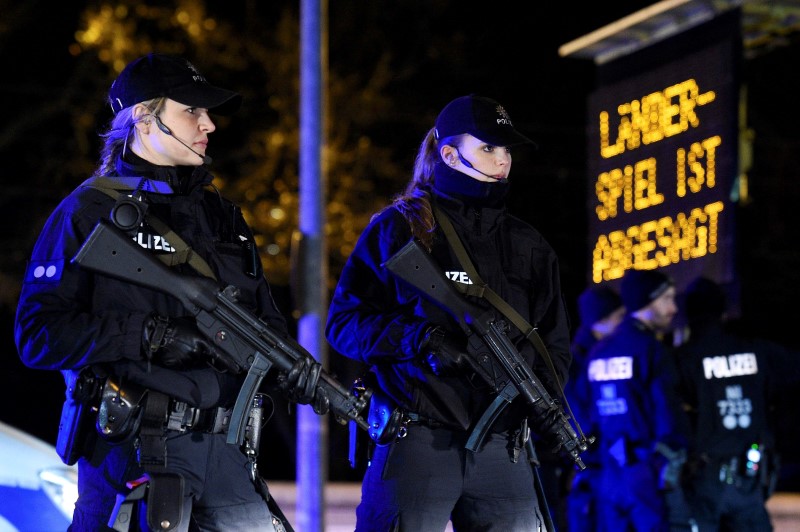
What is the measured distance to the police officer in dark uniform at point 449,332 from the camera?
5094mm

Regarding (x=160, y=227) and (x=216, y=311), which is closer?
(x=216, y=311)

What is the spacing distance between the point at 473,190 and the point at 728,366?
4291mm

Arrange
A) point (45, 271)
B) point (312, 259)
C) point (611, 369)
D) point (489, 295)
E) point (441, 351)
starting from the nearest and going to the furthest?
point (45, 271) < point (441, 351) < point (489, 295) < point (312, 259) < point (611, 369)

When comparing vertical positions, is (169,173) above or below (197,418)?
above

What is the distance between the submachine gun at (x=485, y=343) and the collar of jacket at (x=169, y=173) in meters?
0.81

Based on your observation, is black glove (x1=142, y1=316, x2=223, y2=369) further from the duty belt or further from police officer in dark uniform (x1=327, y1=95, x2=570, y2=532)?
police officer in dark uniform (x1=327, y1=95, x2=570, y2=532)

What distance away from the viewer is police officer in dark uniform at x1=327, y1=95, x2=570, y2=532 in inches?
201

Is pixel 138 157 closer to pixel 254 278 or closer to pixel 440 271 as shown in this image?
pixel 254 278

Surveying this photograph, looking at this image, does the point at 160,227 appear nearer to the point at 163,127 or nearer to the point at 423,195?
the point at 163,127

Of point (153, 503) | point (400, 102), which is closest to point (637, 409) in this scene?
point (153, 503)

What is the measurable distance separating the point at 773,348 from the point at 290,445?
11846 mm

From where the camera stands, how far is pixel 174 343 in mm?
4316

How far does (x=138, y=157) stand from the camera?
477cm

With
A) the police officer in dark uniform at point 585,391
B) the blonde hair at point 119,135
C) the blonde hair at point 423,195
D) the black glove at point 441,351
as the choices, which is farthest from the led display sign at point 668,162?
the blonde hair at point 119,135
